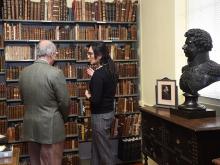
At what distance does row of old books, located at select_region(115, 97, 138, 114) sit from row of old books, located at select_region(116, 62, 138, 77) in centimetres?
37

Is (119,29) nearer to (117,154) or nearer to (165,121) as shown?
(117,154)

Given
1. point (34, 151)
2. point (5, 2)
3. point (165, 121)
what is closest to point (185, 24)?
point (165, 121)

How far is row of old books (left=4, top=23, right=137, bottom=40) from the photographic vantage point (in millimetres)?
4227

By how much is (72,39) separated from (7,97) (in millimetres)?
1199

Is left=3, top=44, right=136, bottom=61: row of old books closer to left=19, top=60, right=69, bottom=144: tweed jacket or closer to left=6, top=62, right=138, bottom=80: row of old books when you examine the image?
left=6, top=62, right=138, bottom=80: row of old books

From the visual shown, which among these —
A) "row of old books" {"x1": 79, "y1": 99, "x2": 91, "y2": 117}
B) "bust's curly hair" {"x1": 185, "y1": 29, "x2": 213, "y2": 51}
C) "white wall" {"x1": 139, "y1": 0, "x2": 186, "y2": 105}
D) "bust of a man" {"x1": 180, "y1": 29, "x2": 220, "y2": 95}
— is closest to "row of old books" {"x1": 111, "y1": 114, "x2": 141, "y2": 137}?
"white wall" {"x1": 139, "y1": 0, "x2": 186, "y2": 105}

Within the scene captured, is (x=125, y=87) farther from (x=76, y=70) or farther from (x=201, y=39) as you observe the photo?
(x=201, y=39)

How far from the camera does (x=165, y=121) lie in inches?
102

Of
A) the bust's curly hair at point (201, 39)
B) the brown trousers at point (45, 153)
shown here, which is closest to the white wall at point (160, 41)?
the bust's curly hair at point (201, 39)

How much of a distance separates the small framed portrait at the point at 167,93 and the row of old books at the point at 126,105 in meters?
1.57

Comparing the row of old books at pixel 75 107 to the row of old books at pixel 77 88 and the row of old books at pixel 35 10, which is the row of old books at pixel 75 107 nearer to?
the row of old books at pixel 77 88

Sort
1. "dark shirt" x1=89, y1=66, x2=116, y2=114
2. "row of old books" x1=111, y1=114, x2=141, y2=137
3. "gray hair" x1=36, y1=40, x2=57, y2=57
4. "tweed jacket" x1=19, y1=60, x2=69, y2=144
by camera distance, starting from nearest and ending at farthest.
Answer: "tweed jacket" x1=19, y1=60, x2=69, y2=144, "gray hair" x1=36, y1=40, x2=57, y2=57, "dark shirt" x1=89, y1=66, x2=116, y2=114, "row of old books" x1=111, y1=114, x2=141, y2=137

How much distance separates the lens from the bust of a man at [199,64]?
2453 millimetres

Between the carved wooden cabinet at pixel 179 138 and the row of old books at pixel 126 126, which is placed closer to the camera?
the carved wooden cabinet at pixel 179 138
